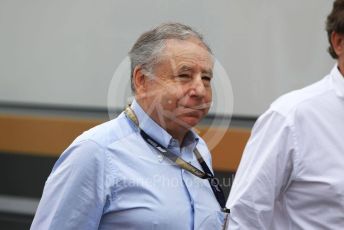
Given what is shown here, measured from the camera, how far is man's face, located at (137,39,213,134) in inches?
89.2

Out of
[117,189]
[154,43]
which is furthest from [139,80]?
[117,189]

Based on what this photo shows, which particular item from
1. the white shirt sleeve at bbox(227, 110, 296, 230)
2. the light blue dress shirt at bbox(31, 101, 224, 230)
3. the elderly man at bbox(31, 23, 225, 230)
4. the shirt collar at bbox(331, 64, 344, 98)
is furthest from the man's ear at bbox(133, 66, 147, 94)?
the shirt collar at bbox(331, 64, 344, 98)

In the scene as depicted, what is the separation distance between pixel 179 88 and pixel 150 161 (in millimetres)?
230

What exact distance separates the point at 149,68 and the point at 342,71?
0.61 m

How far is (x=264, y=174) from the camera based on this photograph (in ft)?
7.70

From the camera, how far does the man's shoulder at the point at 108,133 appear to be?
7.27 ft

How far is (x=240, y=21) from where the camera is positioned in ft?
12.1

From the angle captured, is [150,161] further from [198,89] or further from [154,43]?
[154,43]

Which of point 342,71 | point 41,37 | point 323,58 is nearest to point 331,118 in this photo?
point 342,71

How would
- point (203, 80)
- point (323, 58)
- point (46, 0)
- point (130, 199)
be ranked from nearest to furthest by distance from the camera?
point (130, 199) → point (203, 80) → point (323, 58) → point (46, 0)

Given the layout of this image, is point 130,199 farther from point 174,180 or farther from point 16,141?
point 16,141

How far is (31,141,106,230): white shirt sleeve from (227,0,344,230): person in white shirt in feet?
1.54

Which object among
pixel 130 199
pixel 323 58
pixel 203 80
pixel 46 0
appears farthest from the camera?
pixel 46 0

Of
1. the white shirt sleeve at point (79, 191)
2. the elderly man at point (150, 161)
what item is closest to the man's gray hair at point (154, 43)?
the elderly man at point (150, 161)
